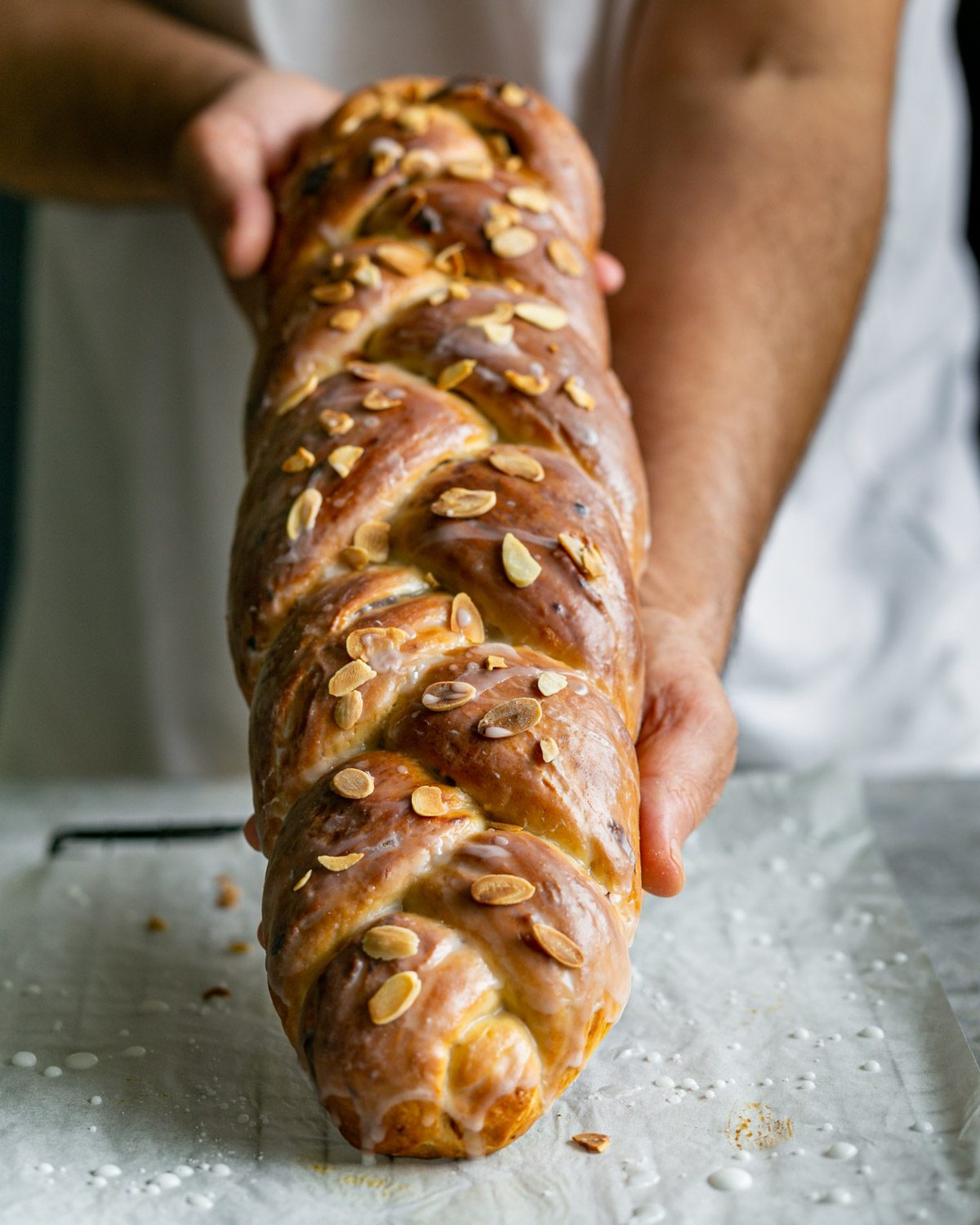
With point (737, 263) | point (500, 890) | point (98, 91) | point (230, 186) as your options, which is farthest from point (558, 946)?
point (98, 91)

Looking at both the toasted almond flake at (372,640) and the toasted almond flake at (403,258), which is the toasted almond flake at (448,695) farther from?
the toasted almond flake at (403,258)

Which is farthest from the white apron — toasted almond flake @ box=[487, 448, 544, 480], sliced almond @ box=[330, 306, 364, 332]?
toasted almond flake @ box=[487, 448, 544, 480]

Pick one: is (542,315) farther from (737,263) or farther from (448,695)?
(737,263)

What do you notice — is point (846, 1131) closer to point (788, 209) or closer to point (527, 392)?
point (527, 392)

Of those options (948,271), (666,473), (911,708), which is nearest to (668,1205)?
(666,473)

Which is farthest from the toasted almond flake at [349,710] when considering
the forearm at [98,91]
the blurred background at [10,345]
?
the blurred background at [10,345]

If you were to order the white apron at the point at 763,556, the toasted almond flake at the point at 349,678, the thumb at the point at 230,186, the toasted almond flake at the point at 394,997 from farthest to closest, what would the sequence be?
Result: the white apron at the point at 763,556 < the thumb at the point at 230,186 < the toasted almond flake at the point at 349,678 < the toasted almond flake at the point at 394,997
